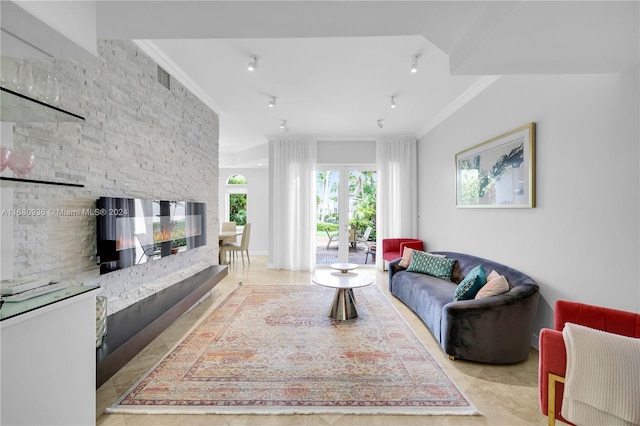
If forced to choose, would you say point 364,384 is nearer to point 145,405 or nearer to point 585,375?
point 585,375

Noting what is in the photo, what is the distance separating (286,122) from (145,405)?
453 cm

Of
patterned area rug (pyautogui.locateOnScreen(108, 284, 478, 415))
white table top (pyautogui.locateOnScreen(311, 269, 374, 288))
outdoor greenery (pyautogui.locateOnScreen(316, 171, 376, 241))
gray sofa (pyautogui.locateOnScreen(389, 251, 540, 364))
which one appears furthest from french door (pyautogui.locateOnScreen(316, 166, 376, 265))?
gray sofa (pyautogui.locateOnScreen(389, 251, 540, 364))

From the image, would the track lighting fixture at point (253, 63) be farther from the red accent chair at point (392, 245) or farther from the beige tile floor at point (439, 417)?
the red accent chair at point (392, 245)

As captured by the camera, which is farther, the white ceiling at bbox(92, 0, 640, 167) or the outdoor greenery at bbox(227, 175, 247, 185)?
the outdoor greenery at bbox(227, 175, 247, 185)

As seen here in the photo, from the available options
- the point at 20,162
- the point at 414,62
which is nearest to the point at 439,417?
the point at 20,162

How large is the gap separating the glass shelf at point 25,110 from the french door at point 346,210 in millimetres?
4903

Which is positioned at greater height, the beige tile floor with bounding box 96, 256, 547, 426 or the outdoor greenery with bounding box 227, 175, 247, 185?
the outdoor greenery with bounding box 227, 175, 247, 185

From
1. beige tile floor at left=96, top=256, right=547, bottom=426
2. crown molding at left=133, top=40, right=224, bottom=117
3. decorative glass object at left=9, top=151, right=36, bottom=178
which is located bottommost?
beige tile floor at left=96, top=256, right=547, bottom=426

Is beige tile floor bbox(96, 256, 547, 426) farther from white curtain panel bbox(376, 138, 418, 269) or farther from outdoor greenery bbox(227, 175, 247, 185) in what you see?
outdoor greenery bbox(227, 175, 247, 185)

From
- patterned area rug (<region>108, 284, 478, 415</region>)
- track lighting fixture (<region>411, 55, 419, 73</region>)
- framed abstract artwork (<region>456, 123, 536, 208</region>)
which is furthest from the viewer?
track lighting fixture (<region>411, 55, 419, 73</region>)

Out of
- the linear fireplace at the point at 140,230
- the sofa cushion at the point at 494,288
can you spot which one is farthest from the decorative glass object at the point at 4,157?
the sofa cushion at the point at 494,288

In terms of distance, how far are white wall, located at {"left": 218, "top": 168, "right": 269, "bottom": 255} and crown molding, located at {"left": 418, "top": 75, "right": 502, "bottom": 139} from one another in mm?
4546

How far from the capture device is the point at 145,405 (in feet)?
6.20

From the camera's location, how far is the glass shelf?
132 cm
